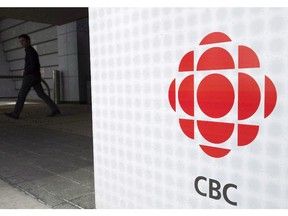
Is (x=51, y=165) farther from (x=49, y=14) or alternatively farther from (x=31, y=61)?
(x=49, y=14)

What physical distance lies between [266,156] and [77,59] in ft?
28.9

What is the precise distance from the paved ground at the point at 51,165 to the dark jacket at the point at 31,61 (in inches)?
59.8

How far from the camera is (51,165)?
98.2 inches

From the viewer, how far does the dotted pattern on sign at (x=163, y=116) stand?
831 millimetres

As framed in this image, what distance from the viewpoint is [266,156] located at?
2.80 feet

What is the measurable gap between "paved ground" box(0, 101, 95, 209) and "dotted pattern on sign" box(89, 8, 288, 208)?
50 cm

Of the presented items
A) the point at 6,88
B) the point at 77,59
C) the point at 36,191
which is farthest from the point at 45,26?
the point at 36,191

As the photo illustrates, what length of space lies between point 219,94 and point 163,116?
0.70ft

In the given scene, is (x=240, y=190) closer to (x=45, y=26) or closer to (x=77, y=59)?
(x=77, y=59)

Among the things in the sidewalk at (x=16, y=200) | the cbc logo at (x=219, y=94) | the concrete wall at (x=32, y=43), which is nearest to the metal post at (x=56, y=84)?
the concrete wall at (x=32, y=43)

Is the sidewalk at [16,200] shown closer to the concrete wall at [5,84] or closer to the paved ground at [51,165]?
the paved ground at [51,165]

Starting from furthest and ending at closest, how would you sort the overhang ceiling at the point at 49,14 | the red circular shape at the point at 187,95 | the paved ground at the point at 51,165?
the overhang ceiling at the point at 49,14 → the paved ground at the point at 51,165 → the red circular shape at the point at 187,95
